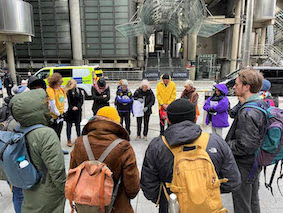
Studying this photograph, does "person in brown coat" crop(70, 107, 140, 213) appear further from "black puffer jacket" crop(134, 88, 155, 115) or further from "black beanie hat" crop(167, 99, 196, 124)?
"black puffer jacket" crop(134, 88, 155, 115)

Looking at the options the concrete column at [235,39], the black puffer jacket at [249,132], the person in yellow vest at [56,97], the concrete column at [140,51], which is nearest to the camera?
the black puffer jacket at [249,132]

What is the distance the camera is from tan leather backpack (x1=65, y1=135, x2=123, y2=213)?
181cm

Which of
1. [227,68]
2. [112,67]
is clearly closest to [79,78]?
[112,67]

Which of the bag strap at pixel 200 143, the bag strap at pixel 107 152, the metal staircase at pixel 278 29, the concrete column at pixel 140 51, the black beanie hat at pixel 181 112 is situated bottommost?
the bag strap at pixel 107 152

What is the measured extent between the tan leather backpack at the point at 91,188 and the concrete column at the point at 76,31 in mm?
22192

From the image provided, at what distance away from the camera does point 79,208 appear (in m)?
1.86

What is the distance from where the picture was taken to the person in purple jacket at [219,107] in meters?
4.82

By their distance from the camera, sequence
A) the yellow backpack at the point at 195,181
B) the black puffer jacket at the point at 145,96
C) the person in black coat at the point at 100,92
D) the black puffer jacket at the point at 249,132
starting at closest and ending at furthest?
the yellow backpack at the point at 195,181 < the black puffer jacket at the point at 249,132 < the person in black coat at the point at 100,92 < the black puffer jacket at the point at 145,96

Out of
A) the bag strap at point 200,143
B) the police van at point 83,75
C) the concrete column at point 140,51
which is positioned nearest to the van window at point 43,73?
the police van at point 83,75

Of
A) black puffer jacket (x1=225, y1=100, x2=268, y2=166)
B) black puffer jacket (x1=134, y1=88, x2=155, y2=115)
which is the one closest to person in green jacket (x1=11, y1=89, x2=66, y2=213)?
black puffer jacket (x1=225, y1=100, x2=268, y2=166)

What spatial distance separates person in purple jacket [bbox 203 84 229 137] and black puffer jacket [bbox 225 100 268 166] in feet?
7.79

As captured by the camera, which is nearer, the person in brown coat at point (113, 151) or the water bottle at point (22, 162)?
the person in brown coat at point (113, 151)

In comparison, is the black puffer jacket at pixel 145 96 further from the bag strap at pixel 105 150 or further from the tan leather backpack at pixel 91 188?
the tan leather backpack at pixel 91 188

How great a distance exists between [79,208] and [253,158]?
1.91 metres
